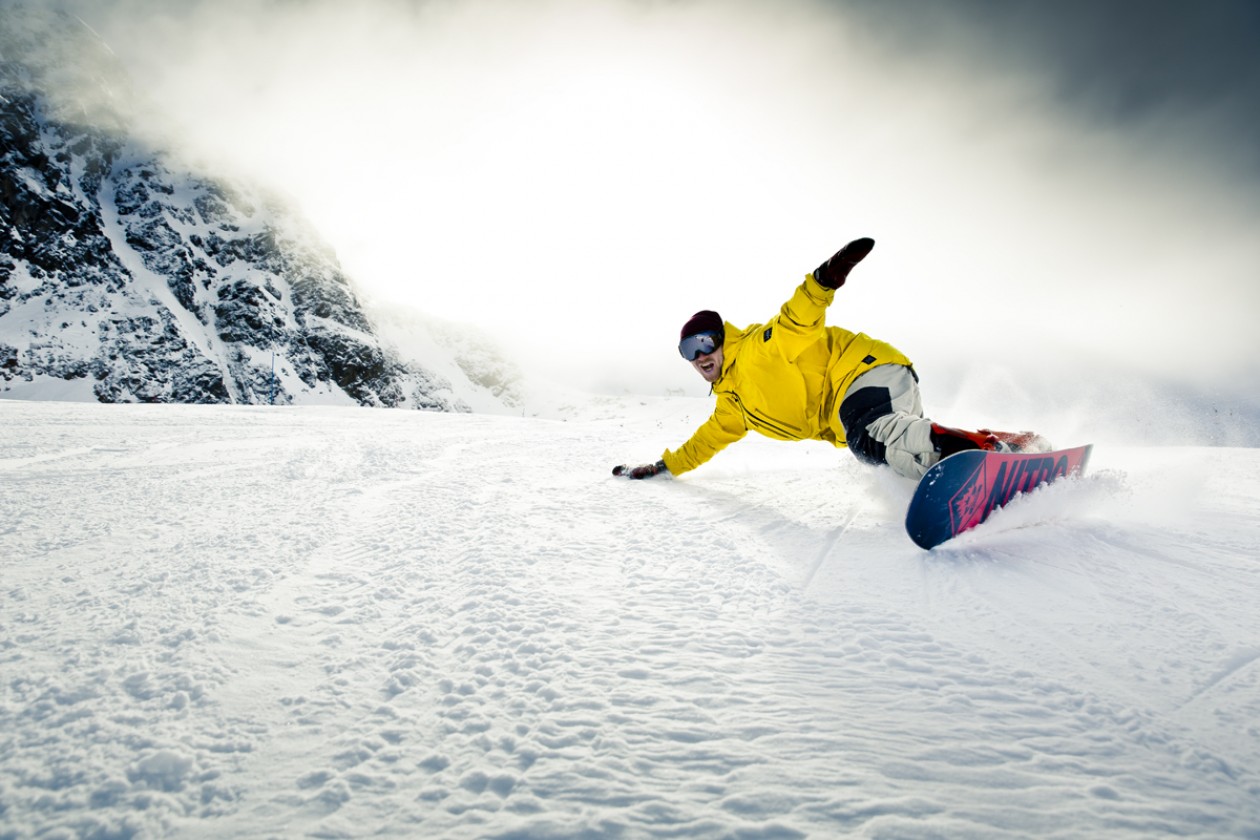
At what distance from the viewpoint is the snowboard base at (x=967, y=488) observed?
2.28 meters

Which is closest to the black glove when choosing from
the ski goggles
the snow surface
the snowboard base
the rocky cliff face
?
the ski goggles

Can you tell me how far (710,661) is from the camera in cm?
133

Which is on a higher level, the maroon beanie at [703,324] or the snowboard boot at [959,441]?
the maroon beanie at [703,324]

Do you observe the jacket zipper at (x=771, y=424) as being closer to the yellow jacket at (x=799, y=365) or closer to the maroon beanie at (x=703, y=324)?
the yellow jacket at (x=799, y=365)

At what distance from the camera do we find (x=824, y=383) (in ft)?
12.4

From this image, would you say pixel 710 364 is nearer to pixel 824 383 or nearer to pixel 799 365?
pixel 799 365

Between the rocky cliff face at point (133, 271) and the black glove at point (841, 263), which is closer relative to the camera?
the black glove at point (841, 263)

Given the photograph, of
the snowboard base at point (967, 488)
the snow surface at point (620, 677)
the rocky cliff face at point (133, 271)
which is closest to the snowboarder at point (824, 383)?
the snowboard base at point (967, 488)

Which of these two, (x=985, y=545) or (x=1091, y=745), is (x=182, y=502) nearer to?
(x=1091, y=745)

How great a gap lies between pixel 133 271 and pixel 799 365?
89.7 m

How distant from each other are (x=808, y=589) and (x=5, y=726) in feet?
6.87

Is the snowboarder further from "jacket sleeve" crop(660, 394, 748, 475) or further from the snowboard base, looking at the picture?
the snowboard base

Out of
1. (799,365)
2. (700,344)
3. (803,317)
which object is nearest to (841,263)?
(803,317)

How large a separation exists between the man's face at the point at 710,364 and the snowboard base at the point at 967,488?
1823 mm
